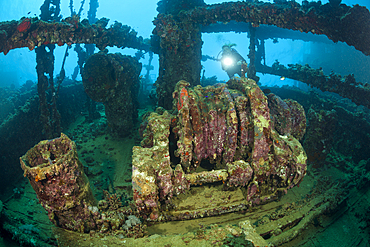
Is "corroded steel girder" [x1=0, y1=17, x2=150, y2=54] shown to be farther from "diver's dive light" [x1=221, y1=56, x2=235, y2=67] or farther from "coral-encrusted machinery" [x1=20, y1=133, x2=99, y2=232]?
"diver's dive light" [x1=221, y1=56, x2=235, y2=67]

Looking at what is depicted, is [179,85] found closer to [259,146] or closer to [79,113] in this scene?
[259,146]

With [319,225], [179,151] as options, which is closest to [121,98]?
[179,151]

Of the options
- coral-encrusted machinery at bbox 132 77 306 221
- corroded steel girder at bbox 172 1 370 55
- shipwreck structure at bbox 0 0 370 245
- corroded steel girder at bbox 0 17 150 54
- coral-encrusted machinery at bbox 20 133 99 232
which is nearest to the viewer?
coral-encrusted machinery at bbox 20 133 99 232

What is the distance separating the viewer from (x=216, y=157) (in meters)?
4.95

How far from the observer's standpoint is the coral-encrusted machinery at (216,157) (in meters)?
4.00

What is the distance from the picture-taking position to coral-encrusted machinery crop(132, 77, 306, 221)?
158 inches

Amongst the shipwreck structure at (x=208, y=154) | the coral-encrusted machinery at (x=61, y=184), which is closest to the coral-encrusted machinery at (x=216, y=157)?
the shipwreck structure at (x=208, y=154)

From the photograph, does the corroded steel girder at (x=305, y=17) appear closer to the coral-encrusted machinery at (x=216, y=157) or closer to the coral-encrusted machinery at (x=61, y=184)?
the coral-encrusted machinery at (x=216, y=157)

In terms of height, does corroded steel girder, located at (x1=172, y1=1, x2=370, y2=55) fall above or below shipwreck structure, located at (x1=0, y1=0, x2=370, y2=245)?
above

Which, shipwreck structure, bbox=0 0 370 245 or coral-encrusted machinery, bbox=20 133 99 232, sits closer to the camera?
coral-encrusted machinery, bbox=20 133 99 232

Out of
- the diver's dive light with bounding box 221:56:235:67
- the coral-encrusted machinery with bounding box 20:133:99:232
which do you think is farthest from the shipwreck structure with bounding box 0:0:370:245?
the diver's dive light with bounding box 221:56:235:67

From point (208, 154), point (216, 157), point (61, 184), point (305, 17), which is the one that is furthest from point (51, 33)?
point (305, 17)

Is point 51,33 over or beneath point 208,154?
over

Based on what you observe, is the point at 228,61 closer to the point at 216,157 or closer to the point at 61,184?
the point at 216,157
